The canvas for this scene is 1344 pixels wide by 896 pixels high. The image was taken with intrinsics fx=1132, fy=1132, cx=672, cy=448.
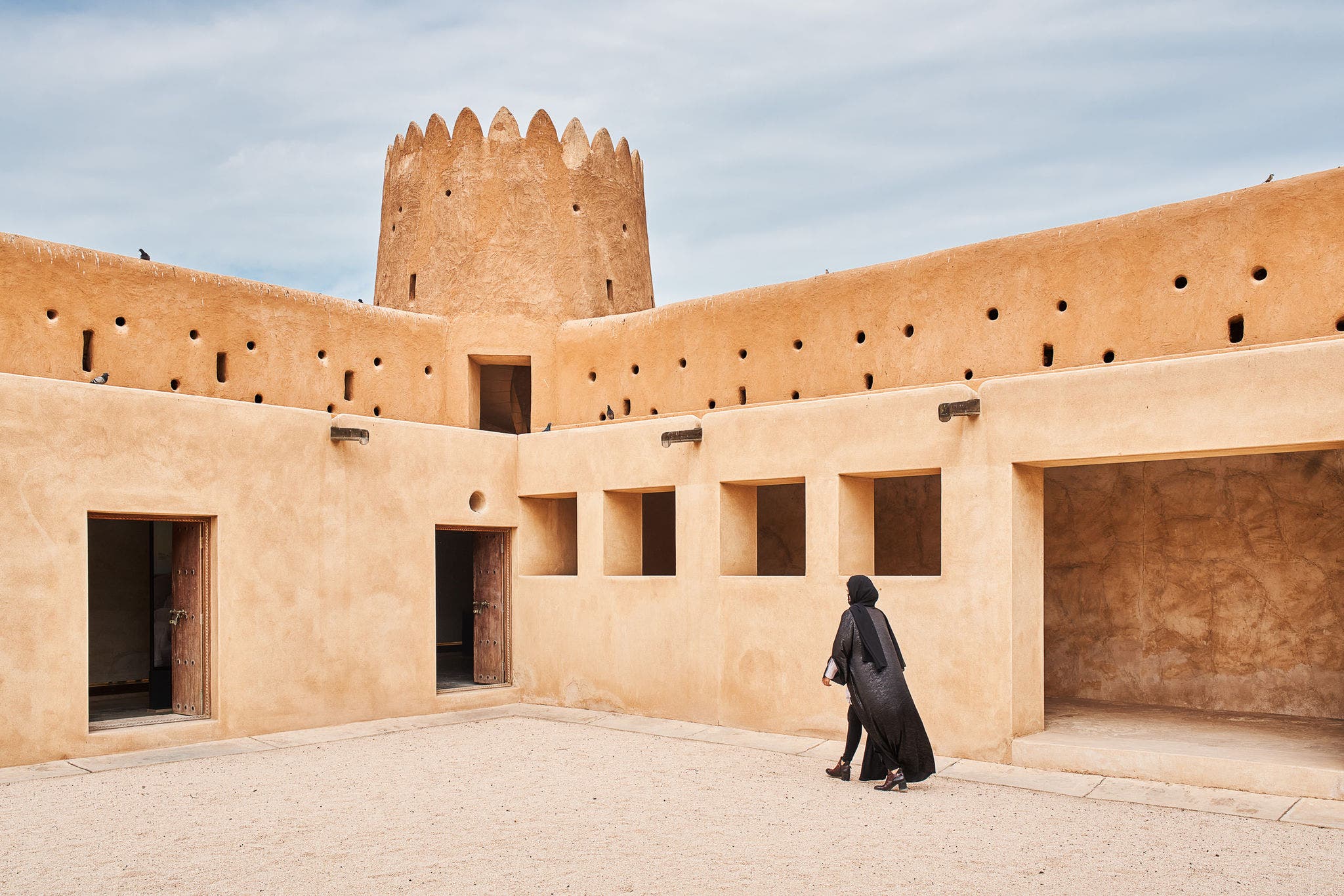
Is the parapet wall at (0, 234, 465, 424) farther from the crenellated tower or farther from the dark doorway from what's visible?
the dark doorway

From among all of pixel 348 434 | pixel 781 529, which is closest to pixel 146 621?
pixel 348 434

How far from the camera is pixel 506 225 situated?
49.6 feet

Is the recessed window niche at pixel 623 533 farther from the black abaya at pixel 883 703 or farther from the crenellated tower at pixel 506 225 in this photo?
the black abaya at pixel 883 703

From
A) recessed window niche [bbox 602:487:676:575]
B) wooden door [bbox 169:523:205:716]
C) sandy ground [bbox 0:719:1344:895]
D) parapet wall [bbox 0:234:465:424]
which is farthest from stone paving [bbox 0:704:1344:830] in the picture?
parapet wall [bbox 0:234:465:424]

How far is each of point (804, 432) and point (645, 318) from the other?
4173mm

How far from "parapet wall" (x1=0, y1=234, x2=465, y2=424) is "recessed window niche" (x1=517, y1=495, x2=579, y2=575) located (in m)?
2.35

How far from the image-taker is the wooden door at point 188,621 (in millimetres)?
9867

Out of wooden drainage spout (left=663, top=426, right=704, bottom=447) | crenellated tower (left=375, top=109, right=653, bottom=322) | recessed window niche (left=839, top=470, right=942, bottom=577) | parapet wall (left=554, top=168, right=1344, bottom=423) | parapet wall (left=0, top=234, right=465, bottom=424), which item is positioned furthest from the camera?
crenellated tower (left=375, top=109, right=653, bottom=322)

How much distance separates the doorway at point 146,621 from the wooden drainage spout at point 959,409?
6.38 m

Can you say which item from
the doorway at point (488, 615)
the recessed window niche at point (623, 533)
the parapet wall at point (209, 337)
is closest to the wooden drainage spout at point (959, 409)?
the recessed window niche at point (623, 533)

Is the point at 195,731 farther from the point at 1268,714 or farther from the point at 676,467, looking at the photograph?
the point at 1268,714

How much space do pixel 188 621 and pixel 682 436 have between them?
4.76 metres

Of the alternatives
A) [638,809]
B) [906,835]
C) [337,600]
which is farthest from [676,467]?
[906,835]

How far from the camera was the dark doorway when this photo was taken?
1688 cm
